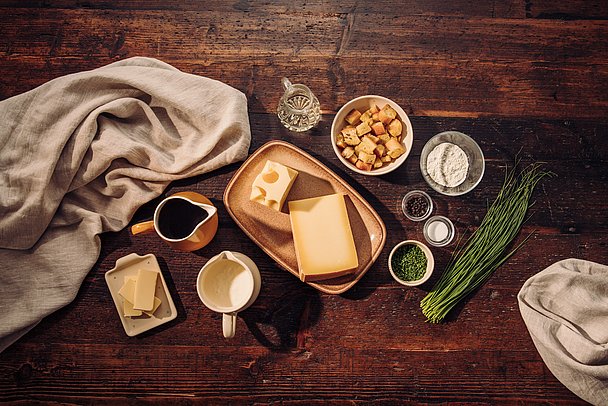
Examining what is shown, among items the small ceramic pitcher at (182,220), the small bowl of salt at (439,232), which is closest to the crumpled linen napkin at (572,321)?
the small bowl of salt at (439,232)

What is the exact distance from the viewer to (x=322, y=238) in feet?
4.94

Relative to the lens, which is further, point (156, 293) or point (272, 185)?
point (156, 293)

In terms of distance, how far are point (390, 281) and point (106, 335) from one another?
99 cm

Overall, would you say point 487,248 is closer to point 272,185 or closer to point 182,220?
point 272,185

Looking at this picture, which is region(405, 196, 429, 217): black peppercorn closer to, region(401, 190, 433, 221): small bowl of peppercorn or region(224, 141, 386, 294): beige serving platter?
region(401, 190, 433, 221): small bowl of peppercorn

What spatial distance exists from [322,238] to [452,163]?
Answer: 0.51m

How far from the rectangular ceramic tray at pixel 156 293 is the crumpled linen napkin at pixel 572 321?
3.90ft

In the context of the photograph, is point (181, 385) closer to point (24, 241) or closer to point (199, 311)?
point (199, 311)

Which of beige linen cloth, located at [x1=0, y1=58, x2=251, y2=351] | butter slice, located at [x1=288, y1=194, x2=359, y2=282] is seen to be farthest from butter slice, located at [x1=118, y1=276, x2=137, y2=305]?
butter slice, located at [x1=288, y1=194, x2=359, y2=282]

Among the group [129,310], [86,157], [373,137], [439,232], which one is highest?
[373,137]

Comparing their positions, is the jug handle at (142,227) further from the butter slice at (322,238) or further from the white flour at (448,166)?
the white flour at (448,166)

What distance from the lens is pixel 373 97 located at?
1.55 metres

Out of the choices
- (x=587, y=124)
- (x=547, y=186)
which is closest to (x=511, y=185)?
(x=547, y=186)

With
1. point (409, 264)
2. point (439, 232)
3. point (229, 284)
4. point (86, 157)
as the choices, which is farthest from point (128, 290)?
point (439, 232)
